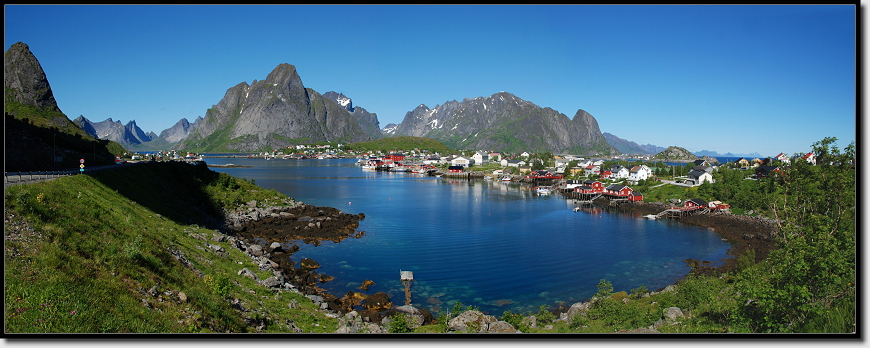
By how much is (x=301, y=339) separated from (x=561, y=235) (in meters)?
30.4

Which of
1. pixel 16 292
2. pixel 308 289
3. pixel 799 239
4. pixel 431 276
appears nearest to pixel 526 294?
pixel 431 276

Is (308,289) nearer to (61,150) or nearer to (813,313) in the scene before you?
(813,313)

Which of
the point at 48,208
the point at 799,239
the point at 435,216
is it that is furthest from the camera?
the point at 435,216

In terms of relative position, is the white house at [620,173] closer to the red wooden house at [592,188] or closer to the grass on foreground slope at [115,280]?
the red wooden house at [592,188]

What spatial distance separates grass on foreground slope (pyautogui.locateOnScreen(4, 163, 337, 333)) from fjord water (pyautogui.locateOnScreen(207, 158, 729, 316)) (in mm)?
6165

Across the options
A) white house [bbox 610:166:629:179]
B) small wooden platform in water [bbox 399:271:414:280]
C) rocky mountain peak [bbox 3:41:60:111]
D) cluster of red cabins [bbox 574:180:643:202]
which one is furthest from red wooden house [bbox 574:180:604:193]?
rocky mountain peak [bbox 3:41:60:111]

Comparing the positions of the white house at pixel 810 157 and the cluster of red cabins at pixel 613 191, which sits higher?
the white house at pixel 810 157

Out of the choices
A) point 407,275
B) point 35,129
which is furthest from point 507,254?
point 35,129

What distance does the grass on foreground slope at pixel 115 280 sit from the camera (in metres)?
7.26

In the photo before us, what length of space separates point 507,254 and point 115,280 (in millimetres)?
21591

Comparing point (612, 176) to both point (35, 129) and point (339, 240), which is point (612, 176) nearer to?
point (339, 240)

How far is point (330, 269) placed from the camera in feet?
75.4

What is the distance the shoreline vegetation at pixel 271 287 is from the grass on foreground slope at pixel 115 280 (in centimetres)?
3

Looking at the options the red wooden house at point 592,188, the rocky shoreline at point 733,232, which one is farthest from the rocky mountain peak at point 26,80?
the rocky shoreline at point 733,232
